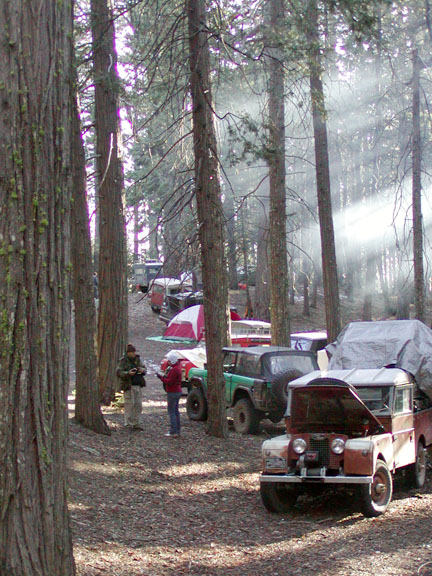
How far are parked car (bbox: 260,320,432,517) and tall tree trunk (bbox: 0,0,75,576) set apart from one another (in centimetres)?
492

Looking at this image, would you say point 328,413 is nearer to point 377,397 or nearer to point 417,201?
point 377,397

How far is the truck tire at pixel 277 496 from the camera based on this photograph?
9211mm

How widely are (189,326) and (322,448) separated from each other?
19965mm

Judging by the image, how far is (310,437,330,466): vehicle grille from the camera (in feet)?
30.0

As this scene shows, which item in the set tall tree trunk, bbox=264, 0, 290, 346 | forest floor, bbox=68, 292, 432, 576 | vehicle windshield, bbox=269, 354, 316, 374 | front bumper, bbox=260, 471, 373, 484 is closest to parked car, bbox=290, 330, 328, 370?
tall tree trunk, bbox=264, 0, 290, 346

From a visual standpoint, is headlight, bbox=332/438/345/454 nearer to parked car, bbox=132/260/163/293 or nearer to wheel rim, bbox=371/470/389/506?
wheel rim, bbox=371/470/389/506

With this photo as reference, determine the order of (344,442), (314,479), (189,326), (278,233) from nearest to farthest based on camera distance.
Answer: (314,479) → (344,442) → (278,233) → (189,326)

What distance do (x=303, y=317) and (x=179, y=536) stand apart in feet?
101

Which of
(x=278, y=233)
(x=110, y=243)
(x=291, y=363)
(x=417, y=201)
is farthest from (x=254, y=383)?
(x=417, y=201)

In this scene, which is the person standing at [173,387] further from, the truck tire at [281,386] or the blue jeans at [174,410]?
the truck tire at [281,386]

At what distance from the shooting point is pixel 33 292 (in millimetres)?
4496

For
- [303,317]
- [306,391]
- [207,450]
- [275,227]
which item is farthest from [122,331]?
[303,317]

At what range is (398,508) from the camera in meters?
9.55

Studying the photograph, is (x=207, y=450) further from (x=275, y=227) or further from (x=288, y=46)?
(x=288, y=46)
